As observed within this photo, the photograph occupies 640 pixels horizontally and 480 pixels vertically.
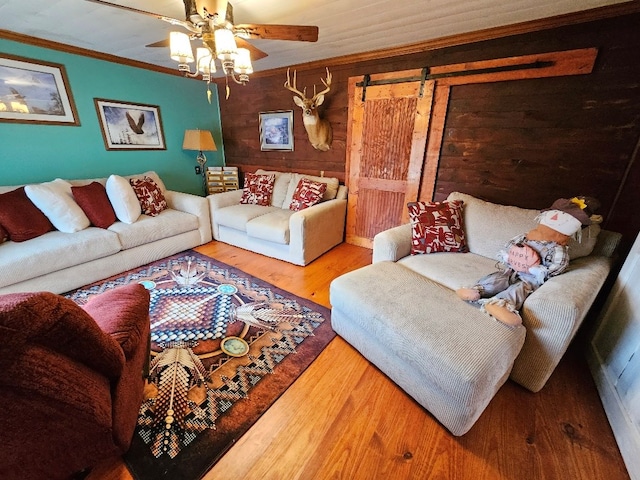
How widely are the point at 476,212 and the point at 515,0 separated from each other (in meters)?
1.36

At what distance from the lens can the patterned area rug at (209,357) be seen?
1.13m

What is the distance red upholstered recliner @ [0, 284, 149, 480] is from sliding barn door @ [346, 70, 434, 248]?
2.58 m

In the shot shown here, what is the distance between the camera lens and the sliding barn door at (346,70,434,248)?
253cm

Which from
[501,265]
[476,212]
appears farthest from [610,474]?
[476,212]

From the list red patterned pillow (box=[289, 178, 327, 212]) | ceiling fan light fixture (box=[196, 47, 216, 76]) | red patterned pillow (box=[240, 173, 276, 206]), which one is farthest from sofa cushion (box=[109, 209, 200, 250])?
ceiling fan light fixture (box=[196, 47, 216, 76])

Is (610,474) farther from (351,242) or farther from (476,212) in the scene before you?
(351,242)

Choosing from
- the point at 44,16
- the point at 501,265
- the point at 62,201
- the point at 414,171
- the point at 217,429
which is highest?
the point at 44,16

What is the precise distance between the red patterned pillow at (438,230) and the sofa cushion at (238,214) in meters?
1.75

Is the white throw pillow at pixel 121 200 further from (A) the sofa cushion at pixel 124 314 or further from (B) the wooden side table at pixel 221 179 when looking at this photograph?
(A) the sofa cushion at pixel 124 314

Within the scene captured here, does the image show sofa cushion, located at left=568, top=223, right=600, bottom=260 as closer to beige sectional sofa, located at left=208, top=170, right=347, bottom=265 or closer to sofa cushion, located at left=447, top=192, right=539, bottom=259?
sofa cushion, located at left=447, top=192, right=539, bottom=259

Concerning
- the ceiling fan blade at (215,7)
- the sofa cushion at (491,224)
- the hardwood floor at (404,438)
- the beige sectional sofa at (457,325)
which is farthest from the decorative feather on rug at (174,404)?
the sofa cushion at (491,224)

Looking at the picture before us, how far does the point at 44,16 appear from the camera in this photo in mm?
1957

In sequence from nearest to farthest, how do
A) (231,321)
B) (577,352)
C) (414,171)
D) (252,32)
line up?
1. (252,32)
2. (577,352)
3. (231,321)
4. (414,171)

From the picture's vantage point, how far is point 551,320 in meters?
1.24
